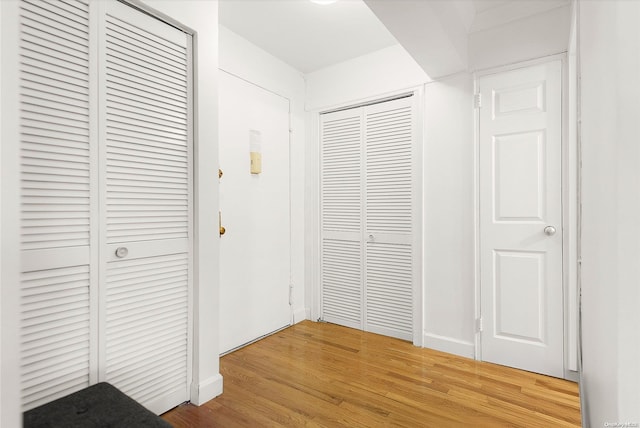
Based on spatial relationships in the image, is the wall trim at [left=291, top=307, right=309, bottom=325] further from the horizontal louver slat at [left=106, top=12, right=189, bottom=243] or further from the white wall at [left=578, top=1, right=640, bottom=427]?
the white wall at [left=578, top=1, right=640, bottom=427]

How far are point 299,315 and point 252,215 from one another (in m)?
1.23

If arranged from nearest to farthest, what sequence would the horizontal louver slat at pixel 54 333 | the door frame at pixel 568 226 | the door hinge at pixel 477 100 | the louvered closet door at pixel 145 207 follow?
the horizontal louver slat at pixel 54 333, the louvered closet door at pixel 145 207, the door frame at pixel 568 226, the door hinge at pixel 477 100

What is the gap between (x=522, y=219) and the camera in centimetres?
235

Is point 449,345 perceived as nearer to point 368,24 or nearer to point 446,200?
point 446,200

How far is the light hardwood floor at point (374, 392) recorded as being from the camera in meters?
1.81

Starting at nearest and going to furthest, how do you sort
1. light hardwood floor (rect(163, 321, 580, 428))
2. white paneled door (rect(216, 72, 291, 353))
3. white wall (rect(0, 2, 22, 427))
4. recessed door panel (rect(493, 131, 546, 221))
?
1. white wall (rect(0, 2, 22, 427))
2. light hardwood floor (rect(163, 321, 580, 428))
3. recessed door panel (rect(493, 131, 546, 221))
4. white paneled door (rect(216, 72, 291, 353))

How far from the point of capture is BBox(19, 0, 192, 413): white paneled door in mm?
1379

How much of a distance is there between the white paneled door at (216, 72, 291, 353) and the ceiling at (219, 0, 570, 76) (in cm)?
45

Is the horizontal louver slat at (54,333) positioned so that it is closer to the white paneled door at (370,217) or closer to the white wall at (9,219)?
the white wall at (9,219)

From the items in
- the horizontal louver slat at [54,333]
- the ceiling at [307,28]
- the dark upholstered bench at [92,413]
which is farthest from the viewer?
the ceiling at [307,28]

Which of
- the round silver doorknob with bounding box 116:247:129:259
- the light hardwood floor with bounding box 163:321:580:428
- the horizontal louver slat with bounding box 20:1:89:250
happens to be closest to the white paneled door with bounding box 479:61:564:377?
the light hardwood floor with bounding box 163:321:580:428

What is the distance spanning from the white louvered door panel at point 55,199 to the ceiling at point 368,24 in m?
1.24

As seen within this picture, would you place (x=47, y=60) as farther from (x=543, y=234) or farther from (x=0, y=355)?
(x=543, y=234)

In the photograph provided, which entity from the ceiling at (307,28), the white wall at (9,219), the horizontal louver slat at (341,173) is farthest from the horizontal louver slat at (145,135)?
the horizontal louver slat at (341,173)
